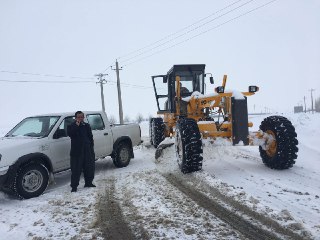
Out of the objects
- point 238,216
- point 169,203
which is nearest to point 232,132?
point 169,203

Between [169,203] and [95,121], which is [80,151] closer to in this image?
[95,121]

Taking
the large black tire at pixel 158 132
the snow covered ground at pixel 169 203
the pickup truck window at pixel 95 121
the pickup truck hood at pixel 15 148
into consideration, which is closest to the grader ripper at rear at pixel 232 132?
the snow covered ground at pixel 169 203

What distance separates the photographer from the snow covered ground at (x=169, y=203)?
169 inches

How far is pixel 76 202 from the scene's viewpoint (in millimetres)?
5840

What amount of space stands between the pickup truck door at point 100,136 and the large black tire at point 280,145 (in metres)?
4.23

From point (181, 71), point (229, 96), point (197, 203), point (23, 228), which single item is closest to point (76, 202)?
point (23, 228)

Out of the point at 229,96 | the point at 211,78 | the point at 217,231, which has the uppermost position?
the point at 211,78

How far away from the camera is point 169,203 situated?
17.8 feet

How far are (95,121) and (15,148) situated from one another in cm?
277

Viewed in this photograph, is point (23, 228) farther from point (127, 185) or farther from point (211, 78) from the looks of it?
point (211, 78)

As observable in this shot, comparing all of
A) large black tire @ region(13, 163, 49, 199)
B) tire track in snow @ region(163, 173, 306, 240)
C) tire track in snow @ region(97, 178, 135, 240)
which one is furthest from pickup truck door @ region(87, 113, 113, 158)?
tire track in snow @ region(163, 173, 306, 240)

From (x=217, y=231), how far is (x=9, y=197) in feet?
14.7

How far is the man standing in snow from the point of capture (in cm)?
683

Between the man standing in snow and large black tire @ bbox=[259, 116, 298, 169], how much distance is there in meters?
4.27
